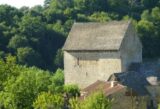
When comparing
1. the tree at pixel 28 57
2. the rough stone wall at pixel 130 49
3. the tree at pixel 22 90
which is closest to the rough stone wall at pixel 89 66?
the rough stone wall at pixel 130 49

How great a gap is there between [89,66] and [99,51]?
6.92 feet

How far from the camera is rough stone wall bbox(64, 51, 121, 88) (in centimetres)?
6328

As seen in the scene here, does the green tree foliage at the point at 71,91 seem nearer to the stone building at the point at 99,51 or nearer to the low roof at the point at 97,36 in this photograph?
the stone building at the point at 99,51

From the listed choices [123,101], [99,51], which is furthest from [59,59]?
[123,101]

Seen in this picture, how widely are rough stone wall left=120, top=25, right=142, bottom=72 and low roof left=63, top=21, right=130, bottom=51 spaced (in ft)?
2.17

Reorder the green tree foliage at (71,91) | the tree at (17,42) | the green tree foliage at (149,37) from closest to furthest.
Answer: the green tree foliage at (71,91), the tree at (17,42), the green tree foliage at (149,37)

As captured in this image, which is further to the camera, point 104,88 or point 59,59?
point 59,59

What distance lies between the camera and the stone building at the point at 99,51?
6319 centimetres

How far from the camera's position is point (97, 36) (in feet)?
213

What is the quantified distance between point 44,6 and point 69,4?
612 inches

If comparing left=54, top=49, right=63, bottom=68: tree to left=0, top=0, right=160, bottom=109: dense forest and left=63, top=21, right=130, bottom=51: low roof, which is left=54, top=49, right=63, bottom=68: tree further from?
left=63, top=21, right=130, bottom=51: low roof

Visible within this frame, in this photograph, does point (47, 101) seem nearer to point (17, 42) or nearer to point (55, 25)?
point (17, 42)

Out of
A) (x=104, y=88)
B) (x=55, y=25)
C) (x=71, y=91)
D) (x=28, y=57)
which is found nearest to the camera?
(x=104, y=88)

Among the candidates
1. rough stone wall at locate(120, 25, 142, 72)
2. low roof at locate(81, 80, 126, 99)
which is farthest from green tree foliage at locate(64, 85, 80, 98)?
rough stone wall at locate(120, 25, 142, 72)
